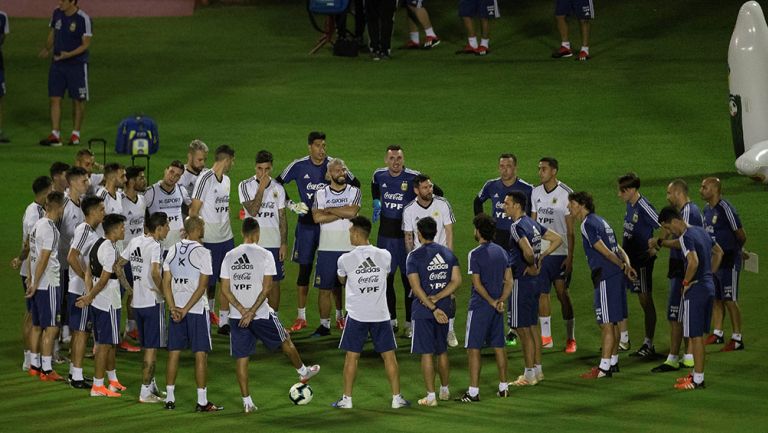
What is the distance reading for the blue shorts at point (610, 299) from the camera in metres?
13.1

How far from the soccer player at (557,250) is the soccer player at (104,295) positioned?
14.6 feet

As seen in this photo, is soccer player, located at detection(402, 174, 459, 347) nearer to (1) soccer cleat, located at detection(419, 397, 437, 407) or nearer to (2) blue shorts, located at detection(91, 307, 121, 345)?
(1) soccer cleat, located at detection(419, 397, 437, 407)

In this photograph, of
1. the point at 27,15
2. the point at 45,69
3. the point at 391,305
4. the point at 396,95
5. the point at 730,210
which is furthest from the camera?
the point at 27,15

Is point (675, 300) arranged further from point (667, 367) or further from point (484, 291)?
point (484, 291)

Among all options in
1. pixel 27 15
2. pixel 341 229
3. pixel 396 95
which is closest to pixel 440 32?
pixel 396 95

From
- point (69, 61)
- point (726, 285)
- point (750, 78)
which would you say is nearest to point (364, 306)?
point (726, 285)

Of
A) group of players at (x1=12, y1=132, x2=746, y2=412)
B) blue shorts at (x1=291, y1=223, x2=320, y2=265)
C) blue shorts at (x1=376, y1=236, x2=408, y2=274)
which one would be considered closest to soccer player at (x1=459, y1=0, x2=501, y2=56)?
group of players at (x1=12, y1=132, x2=746, y2=412)

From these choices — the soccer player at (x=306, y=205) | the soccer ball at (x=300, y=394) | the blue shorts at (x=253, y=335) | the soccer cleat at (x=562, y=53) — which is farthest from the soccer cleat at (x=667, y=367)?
the soccer cleat at (x=562, y=53)

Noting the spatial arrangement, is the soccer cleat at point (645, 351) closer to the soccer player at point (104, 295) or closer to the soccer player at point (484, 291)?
the soccer player at point (484, 291)

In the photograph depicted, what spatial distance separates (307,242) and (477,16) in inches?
530

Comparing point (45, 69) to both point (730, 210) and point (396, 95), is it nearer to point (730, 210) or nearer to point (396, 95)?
point (396, 95)

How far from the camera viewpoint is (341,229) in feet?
48.1

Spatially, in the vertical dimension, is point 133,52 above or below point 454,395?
above

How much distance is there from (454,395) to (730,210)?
3655mm
